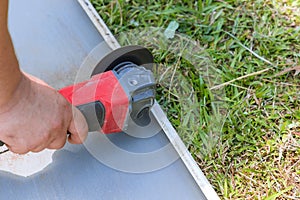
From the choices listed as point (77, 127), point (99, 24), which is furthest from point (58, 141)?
point (99, 24)

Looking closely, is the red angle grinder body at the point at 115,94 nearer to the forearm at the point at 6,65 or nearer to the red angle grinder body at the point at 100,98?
the red angle grinder body at the point at 100,98

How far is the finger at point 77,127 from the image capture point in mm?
1051

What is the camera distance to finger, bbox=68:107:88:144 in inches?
41.4

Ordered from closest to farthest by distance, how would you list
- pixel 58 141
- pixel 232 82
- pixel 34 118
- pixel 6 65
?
pixel 6 65, pixel 34 118, pixel 58 141, pixel 232 82

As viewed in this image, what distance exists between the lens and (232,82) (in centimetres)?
137

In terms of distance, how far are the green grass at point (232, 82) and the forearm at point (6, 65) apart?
55 cm

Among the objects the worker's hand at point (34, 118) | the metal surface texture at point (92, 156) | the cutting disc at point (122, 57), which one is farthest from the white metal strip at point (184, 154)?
the worker's hand at point (34, 118)

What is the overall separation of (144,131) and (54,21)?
0.44 metres

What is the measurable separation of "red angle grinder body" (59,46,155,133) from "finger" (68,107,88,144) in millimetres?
22

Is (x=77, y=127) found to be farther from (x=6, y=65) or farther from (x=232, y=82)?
(x=232, y=82)

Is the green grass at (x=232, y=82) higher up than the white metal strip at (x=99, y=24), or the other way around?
the white metal strip at (x=99, y=24)

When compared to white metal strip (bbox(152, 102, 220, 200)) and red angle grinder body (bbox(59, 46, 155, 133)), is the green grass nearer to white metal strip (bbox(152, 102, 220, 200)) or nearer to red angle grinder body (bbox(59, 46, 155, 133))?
white metal strip (bbox(152, 102, 220, 200))

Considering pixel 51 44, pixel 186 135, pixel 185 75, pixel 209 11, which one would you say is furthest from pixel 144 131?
pixel 209 11

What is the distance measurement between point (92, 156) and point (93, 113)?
15cm
